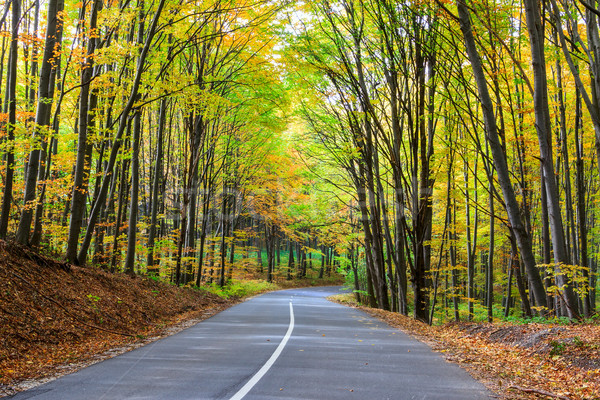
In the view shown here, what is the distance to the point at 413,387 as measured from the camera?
→ 4934mm

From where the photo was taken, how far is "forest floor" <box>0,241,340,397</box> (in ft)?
20.0

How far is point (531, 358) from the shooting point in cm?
673

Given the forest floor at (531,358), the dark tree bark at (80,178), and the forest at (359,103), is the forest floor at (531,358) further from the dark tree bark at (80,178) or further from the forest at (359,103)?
the dark tree bark at (80,178)

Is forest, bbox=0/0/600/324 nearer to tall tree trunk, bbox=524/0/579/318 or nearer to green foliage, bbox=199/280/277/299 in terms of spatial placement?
tall tree trunk, bbox=524/0/579/318

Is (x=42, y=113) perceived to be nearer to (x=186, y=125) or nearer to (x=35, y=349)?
(x=35, y=349)

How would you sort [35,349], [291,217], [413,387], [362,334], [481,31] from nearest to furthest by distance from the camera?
[413,387] < [35,349] < [362,334] < [481,31] < [291,217]

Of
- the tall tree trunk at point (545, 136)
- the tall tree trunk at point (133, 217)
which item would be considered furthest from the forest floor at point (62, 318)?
the tall tree trunk at point (545, 136)

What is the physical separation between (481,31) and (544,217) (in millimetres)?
5670

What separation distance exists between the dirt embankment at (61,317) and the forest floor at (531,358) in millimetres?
5755

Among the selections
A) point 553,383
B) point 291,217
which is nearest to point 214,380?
point 553,383

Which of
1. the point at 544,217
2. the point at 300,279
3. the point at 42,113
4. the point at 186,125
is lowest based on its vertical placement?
the point at 300,279

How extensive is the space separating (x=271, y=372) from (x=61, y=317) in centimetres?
511

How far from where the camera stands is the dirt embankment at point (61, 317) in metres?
6.19

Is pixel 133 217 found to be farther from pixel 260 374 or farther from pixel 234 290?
pixel 234 290
